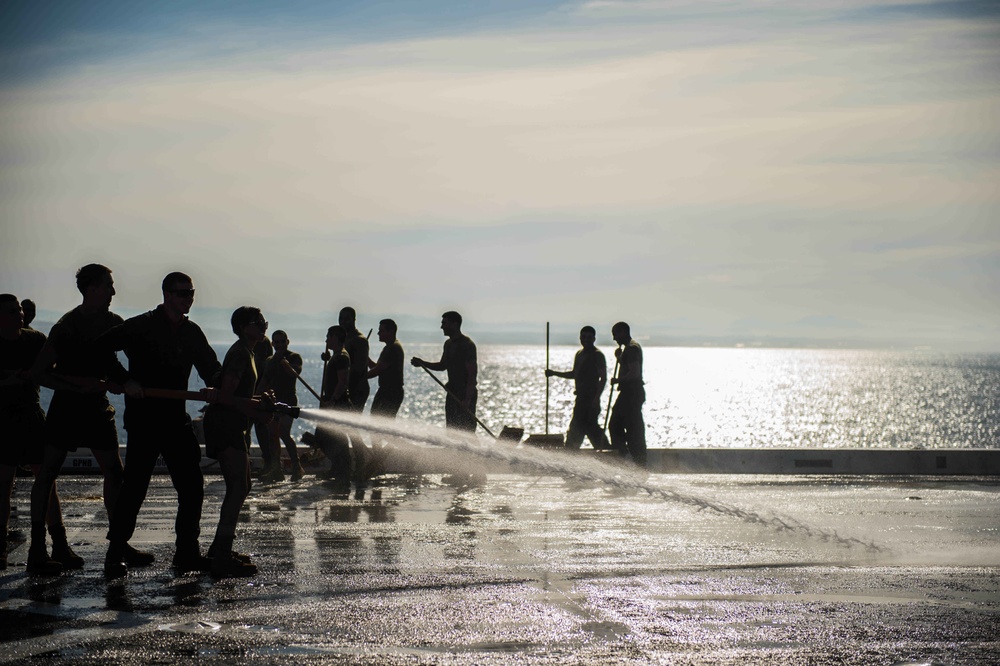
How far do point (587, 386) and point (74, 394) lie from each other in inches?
336

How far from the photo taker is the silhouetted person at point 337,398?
45.1 feet

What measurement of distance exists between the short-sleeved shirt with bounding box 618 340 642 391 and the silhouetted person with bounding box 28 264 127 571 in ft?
26.5

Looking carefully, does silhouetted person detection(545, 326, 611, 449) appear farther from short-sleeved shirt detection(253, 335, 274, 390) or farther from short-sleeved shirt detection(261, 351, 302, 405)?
short-sleeved shirt detection(253, 335, 274, 390)

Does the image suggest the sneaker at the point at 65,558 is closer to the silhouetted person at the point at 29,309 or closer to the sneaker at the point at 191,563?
the sneaker at the point at 191,563

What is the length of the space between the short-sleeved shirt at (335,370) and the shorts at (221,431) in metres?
5.78

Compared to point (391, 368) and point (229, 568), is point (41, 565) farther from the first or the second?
point (391, 368)

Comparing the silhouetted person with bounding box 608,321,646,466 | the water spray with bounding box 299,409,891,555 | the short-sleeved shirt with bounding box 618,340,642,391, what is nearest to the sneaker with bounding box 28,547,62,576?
the water spray with bounding box 299,409,891,555

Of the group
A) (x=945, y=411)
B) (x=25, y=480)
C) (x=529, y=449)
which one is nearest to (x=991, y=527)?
(x=529, y=449)

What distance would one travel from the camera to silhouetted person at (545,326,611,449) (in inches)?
611

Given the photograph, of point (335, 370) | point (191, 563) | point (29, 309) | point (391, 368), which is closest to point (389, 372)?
point (391, 368)

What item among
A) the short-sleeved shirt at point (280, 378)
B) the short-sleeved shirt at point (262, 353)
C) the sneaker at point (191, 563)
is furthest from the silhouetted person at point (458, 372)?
the sneaker at point (191, 563)

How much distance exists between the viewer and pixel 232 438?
795 centimetres

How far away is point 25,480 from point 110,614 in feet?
26.3

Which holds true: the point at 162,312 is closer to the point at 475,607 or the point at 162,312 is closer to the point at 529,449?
the point at 475,607
